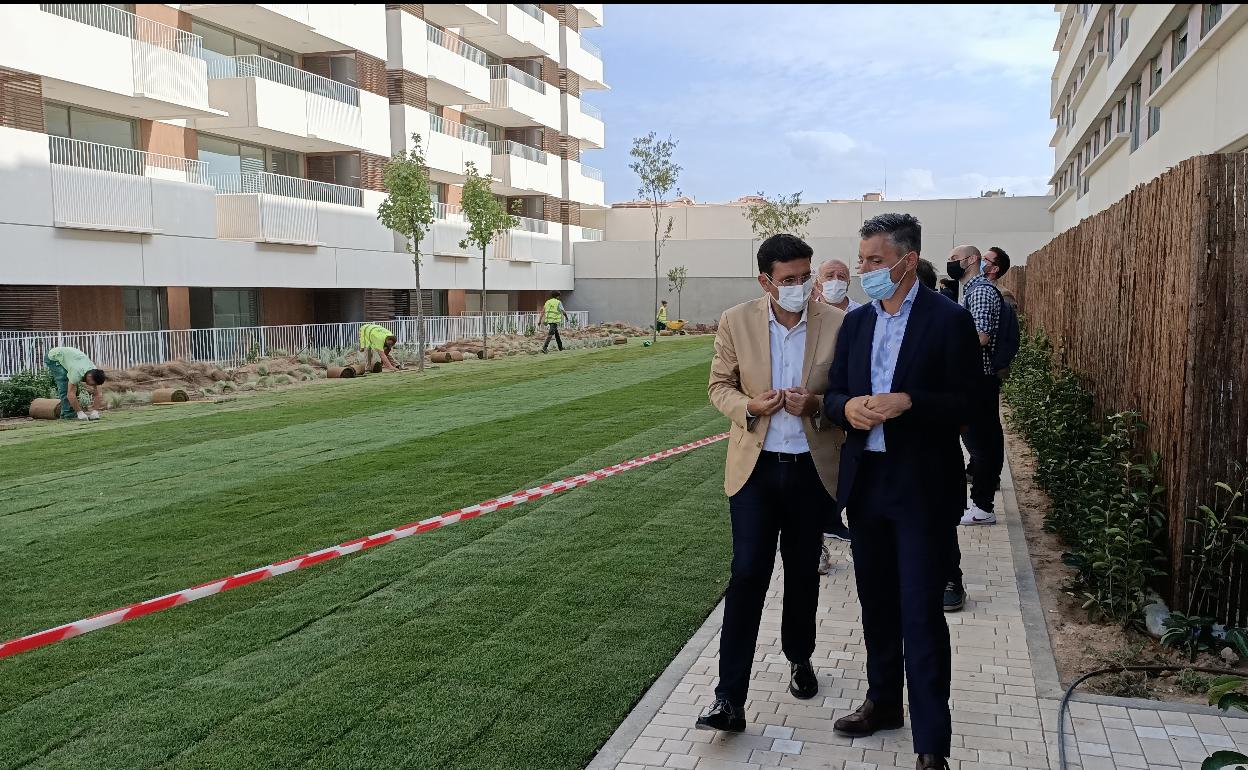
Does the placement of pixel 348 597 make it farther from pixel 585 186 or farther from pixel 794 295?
pixel 585 186

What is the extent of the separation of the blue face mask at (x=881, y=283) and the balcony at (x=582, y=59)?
156 feet

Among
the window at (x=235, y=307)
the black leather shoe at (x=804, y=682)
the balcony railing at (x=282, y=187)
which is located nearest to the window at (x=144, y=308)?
the window at (x=235, y=307)

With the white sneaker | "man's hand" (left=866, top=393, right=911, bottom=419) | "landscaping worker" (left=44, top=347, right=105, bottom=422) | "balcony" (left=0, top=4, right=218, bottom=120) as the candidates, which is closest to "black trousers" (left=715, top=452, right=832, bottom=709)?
"man's hand" (left=866, top=393, right=911, bottom=419)

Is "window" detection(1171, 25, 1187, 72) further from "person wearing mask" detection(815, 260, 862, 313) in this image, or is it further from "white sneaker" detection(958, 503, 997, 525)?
"person wearing mask" detection(815, 260, 862, 313)

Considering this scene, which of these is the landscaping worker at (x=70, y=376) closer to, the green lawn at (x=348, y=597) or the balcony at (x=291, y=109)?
the green lawn at (x=348, y=597)

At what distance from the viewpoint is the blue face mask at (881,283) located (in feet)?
13.1

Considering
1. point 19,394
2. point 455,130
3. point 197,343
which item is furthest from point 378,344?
point 455,130

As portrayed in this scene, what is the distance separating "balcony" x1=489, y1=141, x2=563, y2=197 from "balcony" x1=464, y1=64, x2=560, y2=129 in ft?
4.22

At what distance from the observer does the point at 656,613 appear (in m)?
5.81

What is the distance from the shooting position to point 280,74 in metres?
28.3

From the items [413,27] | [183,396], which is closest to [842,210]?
[413,27]

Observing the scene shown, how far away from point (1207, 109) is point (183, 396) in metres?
18.4

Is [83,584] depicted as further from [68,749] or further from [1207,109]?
[1207,109]

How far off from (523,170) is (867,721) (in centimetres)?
4204
